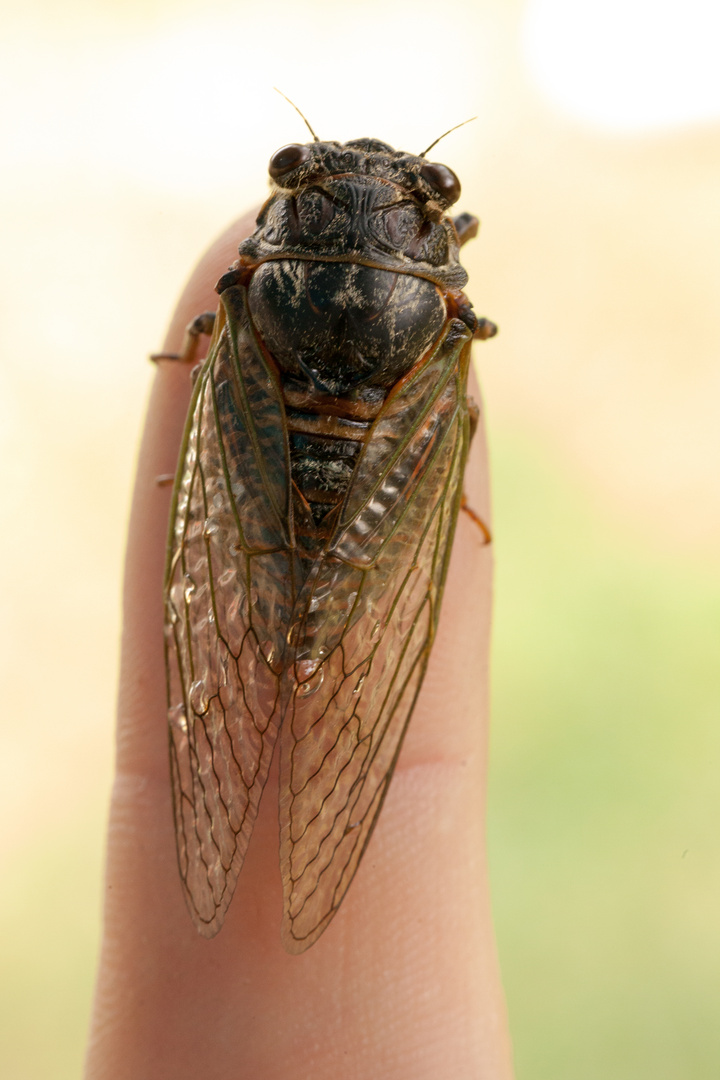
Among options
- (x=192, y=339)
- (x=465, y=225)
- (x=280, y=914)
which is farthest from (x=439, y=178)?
(x=280, y=914)

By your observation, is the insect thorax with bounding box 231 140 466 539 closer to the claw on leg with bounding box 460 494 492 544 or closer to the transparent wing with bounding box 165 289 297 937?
the transparent wing with bounding box 165 289 297 937

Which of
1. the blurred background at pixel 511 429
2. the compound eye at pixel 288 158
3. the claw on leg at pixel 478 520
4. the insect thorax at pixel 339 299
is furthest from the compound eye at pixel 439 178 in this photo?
the blurred background at pixel 511 429

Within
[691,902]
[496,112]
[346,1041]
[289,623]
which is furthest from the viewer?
[496,112]

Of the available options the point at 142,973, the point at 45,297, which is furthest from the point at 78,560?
the point at 142,973

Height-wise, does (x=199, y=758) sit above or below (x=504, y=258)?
below

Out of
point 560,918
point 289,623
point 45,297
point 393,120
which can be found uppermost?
point 393,120

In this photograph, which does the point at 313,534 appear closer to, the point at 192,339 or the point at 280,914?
the point at 192,339

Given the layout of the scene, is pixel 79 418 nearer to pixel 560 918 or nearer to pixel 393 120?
pixel 393 120
